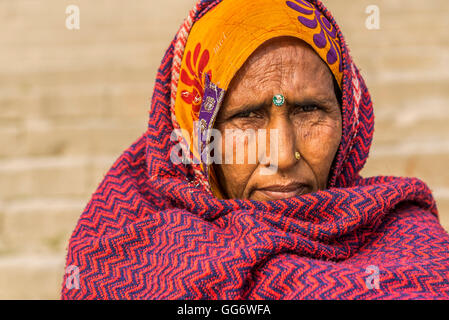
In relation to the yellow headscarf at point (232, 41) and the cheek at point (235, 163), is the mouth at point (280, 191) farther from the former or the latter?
the yellow headscarf at point (232, 41)

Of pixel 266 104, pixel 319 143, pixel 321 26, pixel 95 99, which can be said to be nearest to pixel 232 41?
pixel 266 104

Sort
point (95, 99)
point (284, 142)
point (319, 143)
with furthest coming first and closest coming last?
point (95, 99), point (319, 143), point (284, 142)

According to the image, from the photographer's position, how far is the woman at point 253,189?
1.74 metres

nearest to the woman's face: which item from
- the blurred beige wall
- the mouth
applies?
the mouth

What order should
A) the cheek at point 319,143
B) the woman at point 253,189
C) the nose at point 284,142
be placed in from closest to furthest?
the woman at point 253,189, the nose at point 284,142, the cheek at point 319,143

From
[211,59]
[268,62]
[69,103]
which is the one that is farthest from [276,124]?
[69,103]

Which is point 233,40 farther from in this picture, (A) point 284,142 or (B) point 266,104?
(A) point 284,142

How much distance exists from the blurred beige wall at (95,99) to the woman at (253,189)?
4.63 ft

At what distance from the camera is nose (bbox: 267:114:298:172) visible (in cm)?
190

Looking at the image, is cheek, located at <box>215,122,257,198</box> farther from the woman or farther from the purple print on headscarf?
the purple print on headscarf

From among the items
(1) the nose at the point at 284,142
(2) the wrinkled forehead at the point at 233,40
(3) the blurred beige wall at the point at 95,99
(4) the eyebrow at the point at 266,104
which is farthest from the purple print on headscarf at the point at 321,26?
(3) the blurred beige wall at the point at 95,99

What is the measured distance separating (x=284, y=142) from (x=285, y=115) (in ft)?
0.37

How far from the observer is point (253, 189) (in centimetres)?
201

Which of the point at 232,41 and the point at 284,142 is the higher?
the point at 232,41
